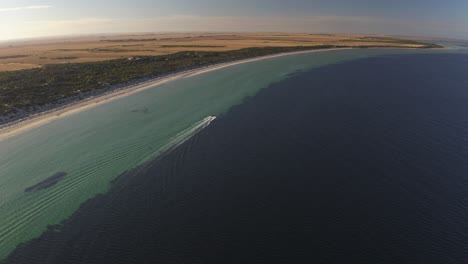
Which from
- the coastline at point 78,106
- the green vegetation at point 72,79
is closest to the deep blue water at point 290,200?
the coastline at point 78,106

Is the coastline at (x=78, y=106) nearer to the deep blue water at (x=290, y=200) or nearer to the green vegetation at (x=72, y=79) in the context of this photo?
the green vegetation at (x=72, y=79)

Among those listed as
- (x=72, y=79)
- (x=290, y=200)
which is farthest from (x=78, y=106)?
(x=290, y=200)

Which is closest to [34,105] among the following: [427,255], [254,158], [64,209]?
[64,209]

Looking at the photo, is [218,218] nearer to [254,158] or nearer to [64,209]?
[254,158]

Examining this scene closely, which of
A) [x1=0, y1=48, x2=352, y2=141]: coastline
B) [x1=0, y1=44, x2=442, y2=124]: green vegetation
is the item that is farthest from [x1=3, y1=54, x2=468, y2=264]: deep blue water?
[x1=0, y1=44, x2=442, y2=124]: green vegetation

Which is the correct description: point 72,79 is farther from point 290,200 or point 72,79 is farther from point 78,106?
point 290,200

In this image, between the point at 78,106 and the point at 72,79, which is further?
the point at 72,79
